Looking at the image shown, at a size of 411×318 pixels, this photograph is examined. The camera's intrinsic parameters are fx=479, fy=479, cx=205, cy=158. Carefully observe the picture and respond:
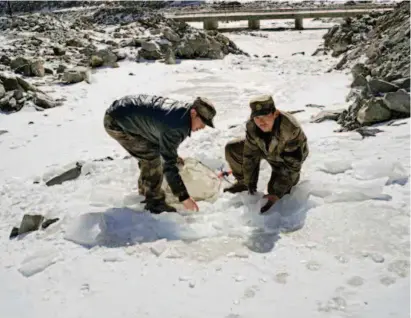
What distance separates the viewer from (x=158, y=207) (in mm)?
3738

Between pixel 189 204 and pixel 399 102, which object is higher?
pixel 399 102

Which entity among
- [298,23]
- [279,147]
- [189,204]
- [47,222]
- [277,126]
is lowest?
[298,23]

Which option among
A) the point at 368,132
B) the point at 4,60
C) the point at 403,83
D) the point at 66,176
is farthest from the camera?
the point at 4,60

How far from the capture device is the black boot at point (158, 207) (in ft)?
12.2

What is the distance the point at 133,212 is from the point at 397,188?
1.99m

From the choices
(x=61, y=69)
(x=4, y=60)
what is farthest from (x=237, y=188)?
(x=4, y=60)

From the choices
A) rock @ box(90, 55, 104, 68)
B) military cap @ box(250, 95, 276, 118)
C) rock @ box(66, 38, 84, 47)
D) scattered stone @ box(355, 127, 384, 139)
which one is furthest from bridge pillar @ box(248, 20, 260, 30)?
military cap @ box(250, 95, 276, 118)

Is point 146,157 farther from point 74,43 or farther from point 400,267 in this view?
point 74,43

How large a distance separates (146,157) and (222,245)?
3.41ft

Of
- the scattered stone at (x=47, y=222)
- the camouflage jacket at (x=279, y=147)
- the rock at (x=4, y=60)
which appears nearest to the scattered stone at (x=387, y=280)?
the camouflage jacket at (x=279, y=147)

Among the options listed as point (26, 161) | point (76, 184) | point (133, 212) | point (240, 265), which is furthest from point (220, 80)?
point (240, 265)

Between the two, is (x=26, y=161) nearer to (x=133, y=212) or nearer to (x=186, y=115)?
(x=133, y=212)

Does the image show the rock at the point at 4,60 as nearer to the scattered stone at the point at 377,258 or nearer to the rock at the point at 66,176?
the rock at the point at 66,176

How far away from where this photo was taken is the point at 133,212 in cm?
367
